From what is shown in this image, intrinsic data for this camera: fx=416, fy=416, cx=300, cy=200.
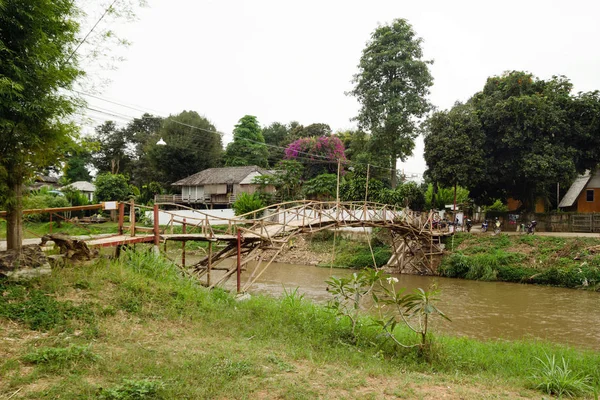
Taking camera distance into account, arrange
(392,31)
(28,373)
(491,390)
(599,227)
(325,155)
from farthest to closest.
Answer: (325,155) < (392,31) < (599,227) < (491,390) < (28,373)

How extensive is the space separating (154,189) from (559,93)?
37.2 m

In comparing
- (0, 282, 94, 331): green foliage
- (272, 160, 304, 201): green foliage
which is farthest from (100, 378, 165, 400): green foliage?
(272, 160, 304, 201): green foliage

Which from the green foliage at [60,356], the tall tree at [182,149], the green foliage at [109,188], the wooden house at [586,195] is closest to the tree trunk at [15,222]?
the green foliage at [60,356]

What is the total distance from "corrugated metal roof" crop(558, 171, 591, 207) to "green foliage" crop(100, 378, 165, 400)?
3482cm

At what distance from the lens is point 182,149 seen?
4691 cm

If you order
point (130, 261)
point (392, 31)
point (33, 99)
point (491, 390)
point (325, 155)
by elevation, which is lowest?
point (491, 390)

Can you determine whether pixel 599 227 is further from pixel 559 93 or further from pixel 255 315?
pixel 255 315

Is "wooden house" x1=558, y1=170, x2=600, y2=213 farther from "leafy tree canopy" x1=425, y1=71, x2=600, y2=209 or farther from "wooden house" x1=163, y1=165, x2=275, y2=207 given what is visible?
"wooden house" x1=163, y1=165, x2=275, y2=207

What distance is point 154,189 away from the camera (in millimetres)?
44500

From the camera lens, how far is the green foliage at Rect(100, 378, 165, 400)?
13.8 feet

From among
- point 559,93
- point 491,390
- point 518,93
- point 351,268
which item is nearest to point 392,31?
point 518,93

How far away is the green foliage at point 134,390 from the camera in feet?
13.8

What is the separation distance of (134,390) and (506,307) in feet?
50.1

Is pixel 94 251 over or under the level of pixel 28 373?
over
